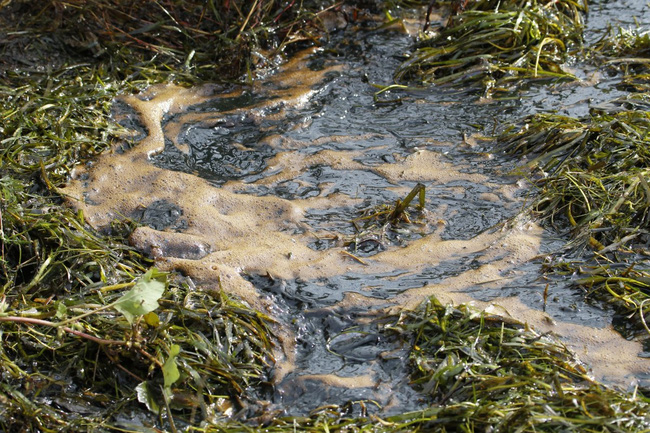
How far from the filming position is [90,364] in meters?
2.39

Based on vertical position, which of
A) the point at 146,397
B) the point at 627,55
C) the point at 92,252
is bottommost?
the point at 146,397

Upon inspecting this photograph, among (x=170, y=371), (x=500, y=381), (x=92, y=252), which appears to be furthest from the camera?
(x=92, y=252)

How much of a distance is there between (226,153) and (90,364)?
1.69m

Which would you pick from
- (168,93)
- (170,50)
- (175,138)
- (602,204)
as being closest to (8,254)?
(175,138)

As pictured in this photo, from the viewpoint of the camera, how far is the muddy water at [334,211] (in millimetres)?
2555

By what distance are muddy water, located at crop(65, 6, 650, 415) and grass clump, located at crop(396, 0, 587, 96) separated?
17 cm

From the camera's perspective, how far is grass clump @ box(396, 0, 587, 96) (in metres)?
4.34

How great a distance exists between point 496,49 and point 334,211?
199cm

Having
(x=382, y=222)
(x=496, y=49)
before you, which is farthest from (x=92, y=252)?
(x=496, y=49)

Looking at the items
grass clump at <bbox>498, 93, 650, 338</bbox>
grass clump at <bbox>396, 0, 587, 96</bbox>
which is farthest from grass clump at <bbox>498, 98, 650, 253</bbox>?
grass clump at <bbox>396, 0, 587, 96</bbox>

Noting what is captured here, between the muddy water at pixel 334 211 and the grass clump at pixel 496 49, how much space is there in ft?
0.57

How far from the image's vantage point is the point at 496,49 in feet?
14.8

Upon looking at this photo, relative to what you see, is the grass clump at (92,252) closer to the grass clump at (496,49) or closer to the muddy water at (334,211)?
the muddy water at (334,211)

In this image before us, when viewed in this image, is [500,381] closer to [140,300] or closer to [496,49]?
[140,300]
